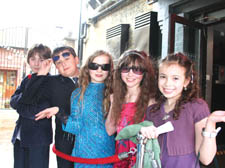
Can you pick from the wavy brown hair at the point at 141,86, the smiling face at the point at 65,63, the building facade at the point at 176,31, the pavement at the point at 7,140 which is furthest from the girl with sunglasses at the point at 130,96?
the pavement at the point at 7,140

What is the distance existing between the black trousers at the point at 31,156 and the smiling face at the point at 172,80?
1.24 metres

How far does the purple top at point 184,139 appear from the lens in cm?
136

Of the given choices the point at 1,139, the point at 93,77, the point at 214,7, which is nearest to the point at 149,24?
the point at 214,7

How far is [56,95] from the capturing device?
204 cm

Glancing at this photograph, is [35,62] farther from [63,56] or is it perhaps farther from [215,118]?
[215,118]

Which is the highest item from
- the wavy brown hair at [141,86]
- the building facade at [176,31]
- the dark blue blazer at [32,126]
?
the building facade at [176,31]

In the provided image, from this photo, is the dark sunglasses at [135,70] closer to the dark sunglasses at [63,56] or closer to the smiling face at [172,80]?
the smiling face at [172,80]

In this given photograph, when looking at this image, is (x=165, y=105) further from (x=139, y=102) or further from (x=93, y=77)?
(x=93, y=77)

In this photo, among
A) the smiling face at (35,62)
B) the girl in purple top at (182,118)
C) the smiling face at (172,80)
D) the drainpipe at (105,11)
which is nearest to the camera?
the girl in purple top at (182,118)

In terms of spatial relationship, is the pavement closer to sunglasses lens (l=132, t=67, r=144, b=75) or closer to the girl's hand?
sunglasses lens (l=132, t=67, r=144, b=75)

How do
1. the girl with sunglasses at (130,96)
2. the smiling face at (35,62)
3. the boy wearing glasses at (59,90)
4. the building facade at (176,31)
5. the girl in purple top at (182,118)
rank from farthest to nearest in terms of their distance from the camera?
the building facade at (176,31) < the smiling face at (35,62) < the boy wearing glasses at (59,90) < the girl with sunglasses at (130,96) < the girl in purple top at (182,118)

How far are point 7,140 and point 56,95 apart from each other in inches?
153

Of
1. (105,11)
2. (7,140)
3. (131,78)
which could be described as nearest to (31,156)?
(131,78)

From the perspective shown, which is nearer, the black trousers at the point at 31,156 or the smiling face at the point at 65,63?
the black trousers at the point at 31,156
